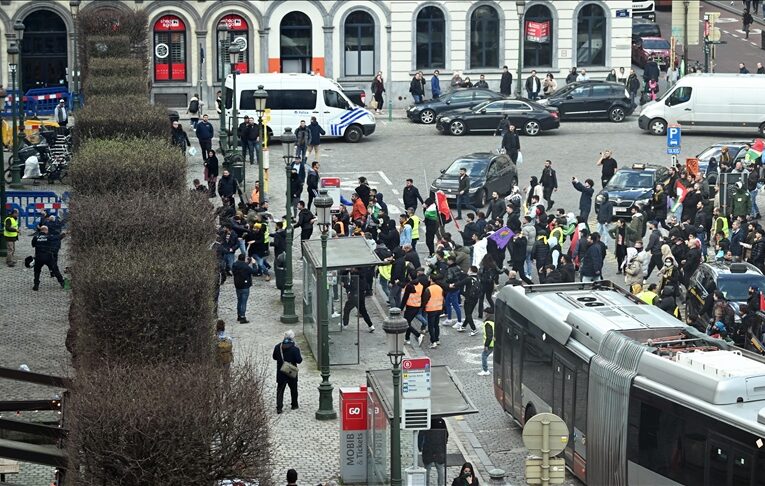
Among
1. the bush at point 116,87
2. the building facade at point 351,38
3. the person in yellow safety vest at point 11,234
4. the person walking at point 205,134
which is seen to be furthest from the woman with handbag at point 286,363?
the building facade at point 351,38

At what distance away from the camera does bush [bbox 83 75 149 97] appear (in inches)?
1623

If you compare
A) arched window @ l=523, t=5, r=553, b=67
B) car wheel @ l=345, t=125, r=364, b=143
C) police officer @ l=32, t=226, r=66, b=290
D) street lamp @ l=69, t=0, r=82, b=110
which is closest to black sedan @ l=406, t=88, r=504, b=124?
car wheel @ l=345, t=125, r=364, b=143

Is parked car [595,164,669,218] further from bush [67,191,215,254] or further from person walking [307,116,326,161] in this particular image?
bush [67,191,215,254]

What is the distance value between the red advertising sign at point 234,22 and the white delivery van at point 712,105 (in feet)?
50.8

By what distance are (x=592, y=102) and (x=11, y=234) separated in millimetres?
25065

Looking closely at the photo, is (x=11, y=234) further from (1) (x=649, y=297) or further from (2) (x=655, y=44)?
(2) (x=655, y=44)

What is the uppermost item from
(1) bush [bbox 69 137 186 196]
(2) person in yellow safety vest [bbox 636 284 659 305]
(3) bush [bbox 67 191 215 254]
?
(1) bush [bbox 69 137 186 196]

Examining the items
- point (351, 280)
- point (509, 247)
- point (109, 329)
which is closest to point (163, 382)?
point (109, 329)

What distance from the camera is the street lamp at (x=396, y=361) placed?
2114 centimetres

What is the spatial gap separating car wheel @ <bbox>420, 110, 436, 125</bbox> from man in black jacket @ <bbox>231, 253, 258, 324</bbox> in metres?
25.2

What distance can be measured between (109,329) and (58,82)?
142 feet

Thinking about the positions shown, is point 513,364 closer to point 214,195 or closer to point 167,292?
point 167,292

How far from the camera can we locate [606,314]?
2447cm

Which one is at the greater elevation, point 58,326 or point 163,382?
point 163,382
